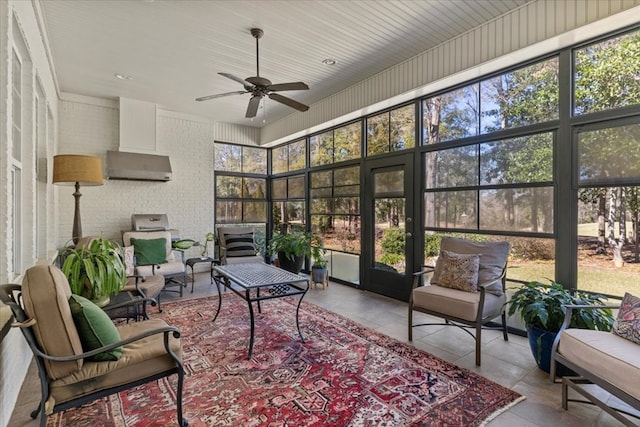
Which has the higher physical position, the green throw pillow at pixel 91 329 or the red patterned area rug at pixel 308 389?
the green throw pillow at pixel 91 329

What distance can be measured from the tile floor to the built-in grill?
1.47 m

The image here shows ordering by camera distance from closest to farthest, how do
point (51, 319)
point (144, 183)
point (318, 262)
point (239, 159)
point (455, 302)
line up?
point (51, 319), point (455, 302), point (318, 262), point (144, 183), point (239, 159)

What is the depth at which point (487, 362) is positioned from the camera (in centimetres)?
263

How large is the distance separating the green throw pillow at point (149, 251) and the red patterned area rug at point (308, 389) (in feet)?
6.81

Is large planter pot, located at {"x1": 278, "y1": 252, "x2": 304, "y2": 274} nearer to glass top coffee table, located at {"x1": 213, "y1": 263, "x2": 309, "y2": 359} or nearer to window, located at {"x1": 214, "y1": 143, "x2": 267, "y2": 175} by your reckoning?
glass top coffee table, located at {"x1": 213, "y1": 263, "x2": 309, "y2": 359}

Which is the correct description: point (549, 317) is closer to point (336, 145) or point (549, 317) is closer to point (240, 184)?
point (336, 145)

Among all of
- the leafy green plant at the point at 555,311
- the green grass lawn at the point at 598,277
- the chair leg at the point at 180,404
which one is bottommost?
the chair leg at the point at 180,404

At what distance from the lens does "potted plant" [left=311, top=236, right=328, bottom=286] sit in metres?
5.15

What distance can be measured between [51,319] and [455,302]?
2.79 metres

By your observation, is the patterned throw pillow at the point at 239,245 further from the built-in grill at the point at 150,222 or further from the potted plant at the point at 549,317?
the potted plant at the point at 549,317

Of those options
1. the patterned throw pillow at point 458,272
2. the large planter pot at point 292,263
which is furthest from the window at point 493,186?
the large planter pot at point 292,263

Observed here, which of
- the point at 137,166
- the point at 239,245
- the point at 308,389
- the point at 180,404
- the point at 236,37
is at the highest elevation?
the point at 236,37

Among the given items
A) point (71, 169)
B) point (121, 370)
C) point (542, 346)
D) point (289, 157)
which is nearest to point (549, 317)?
point (542, 346)

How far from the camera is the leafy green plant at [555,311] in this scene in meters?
2.30
